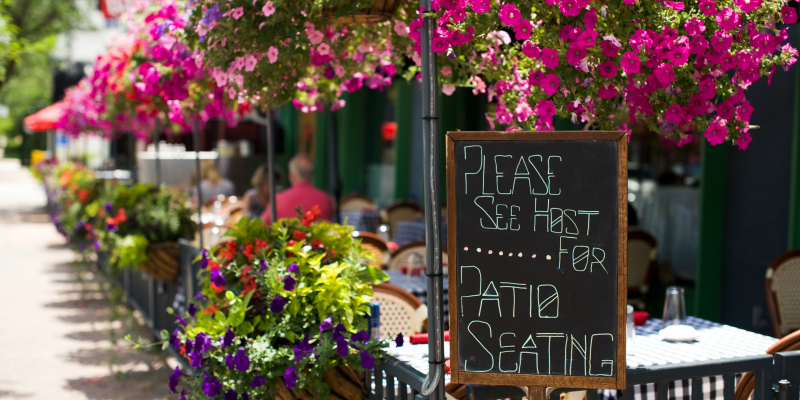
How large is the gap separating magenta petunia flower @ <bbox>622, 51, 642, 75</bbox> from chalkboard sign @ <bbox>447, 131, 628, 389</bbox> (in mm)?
216

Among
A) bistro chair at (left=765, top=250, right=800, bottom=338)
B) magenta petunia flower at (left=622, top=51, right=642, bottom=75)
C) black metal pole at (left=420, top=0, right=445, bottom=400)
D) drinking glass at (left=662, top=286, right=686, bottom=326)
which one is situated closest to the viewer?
magenta petunia flower at (left=622, top=51, right=642, bottom=75)

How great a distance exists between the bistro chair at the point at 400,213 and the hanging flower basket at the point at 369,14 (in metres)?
5.28

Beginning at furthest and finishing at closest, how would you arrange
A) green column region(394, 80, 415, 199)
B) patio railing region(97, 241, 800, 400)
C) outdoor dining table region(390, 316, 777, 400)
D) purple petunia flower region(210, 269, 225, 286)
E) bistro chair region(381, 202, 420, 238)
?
green column region(394, 80, 415, 199)
bistro chair region(381, 202, 420, 238)
purple petunia flower region(210, 269, 225, 286)
outdoor dining table region(390, 316, 777, 400)
patio railing region(97, 241, 800, 400)

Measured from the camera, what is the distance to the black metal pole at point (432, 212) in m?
2.27

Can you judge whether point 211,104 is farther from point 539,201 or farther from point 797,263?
point 797,263

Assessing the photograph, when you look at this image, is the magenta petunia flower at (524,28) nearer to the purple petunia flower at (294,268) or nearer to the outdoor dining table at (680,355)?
the outdoor dining table at (680,355)

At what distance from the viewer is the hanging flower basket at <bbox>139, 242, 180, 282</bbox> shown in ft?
18.0

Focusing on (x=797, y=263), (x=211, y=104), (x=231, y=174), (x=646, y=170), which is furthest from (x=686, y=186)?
(x=231, y=174)

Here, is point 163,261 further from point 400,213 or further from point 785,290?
point 785,290

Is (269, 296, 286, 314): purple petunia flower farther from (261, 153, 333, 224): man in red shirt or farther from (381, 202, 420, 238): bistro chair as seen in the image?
(381, 202, 420, 238): bistro chair

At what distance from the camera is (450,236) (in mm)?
2254

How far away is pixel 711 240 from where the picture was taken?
596 centimetres

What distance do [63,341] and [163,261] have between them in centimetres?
179

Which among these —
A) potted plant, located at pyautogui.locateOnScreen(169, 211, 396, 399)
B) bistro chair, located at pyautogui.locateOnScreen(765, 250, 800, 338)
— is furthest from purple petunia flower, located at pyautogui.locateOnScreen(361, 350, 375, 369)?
bistro chair, located at pyautogui.locateOnScreen(765, 250, 800, 338)
